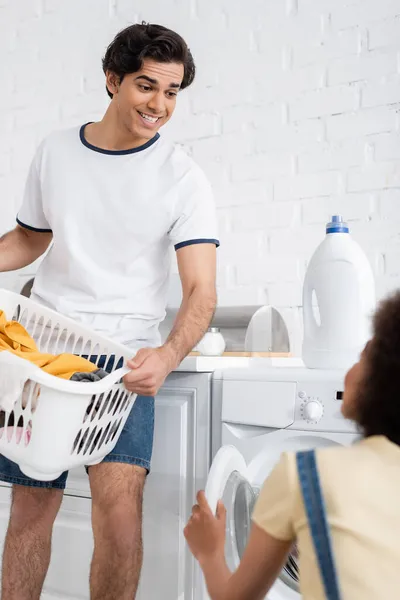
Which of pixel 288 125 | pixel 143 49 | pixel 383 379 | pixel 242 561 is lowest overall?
pixel 242 561

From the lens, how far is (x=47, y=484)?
160 cm

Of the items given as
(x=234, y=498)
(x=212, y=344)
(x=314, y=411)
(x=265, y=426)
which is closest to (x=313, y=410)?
(x=314, y=411)

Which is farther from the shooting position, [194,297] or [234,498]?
[194,297]

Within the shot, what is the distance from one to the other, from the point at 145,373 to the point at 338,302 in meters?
0.65

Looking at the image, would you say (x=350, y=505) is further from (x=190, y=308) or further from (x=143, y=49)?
(x=143, y=49)

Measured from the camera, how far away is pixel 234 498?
56.5 inches

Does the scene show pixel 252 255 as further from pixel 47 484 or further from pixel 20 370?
pixel 20 370

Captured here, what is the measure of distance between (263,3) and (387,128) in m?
0.64

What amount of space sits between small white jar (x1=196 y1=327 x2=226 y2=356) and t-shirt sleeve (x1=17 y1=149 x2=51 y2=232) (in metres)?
0.57

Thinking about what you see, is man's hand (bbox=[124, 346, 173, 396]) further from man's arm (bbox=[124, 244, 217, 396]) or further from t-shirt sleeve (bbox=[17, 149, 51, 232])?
t-shirt sleeve (bbox=[17, 149, 51, 232])

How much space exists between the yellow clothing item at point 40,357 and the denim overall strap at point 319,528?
65cm

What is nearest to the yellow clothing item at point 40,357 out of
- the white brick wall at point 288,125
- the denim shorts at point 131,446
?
the denim shorts at point 131,446

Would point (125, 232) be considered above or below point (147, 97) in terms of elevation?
below

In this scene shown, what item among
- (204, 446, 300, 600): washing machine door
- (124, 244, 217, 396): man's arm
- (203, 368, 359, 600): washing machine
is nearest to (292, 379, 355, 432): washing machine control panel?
(203, 368, 359, 600): washing machine
